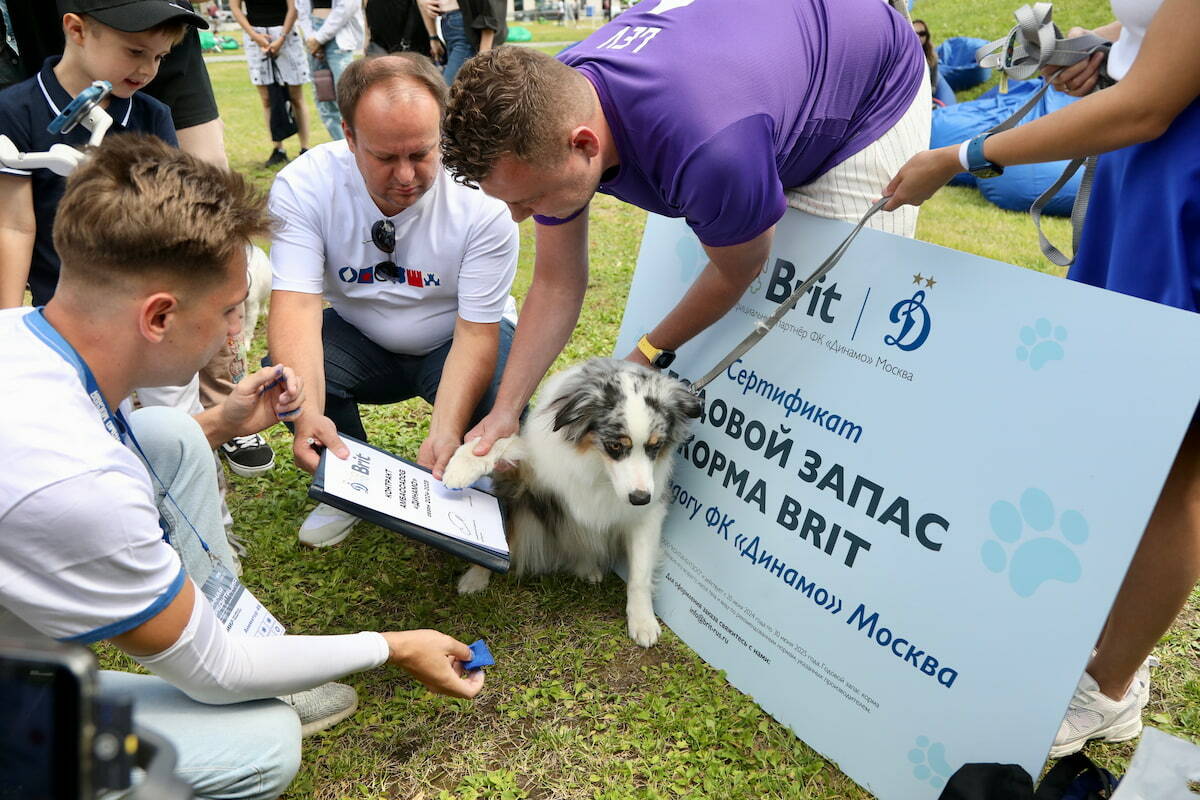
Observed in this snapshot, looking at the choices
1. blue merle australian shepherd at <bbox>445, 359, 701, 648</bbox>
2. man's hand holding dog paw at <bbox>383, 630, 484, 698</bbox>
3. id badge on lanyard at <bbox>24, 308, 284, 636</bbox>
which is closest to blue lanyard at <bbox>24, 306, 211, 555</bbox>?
id badge on lanyard at <bbox>24, 308, 284, 636</bbox>

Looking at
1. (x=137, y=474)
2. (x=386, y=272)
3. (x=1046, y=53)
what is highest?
(x=1046, y=53)

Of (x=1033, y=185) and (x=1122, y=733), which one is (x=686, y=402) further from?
(x=1033, y=185)

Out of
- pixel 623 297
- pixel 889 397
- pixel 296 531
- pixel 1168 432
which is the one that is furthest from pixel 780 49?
pixel 623 297

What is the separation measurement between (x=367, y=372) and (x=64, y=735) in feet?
8.20

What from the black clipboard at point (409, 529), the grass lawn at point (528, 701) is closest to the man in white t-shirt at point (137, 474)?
the black clipboard at point (409, 529)

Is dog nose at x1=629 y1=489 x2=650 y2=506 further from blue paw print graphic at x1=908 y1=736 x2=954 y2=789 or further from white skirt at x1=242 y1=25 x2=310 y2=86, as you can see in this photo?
white skirt at x1=242 y1=25 x2=310 y2=86

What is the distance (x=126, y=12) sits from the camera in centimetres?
277

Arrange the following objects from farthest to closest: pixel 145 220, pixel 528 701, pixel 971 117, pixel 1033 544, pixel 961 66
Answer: pixel 961 66 < pixel 971 117 < pixel 528 701 < pixel 1033 544 < pixel 145 220

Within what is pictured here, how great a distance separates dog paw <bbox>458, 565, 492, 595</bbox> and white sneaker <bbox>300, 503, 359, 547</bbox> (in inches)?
22.2

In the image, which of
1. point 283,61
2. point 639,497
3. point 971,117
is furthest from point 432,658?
point 283,61

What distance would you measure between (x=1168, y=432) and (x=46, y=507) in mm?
2170

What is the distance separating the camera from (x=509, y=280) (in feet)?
10.3

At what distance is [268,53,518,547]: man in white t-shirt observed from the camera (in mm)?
2713

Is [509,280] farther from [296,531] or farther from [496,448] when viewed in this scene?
[296,531]
